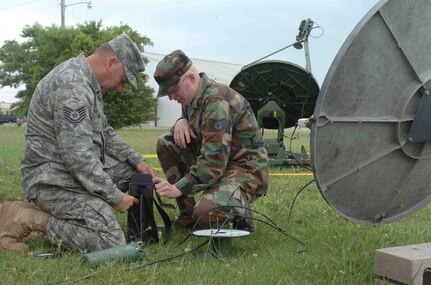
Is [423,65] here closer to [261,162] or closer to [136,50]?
[261,162]

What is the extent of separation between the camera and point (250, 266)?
3.58 meters

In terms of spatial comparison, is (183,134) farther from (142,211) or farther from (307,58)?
(307,58)

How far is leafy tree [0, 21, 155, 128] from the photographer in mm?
36000

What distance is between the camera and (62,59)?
129 ft

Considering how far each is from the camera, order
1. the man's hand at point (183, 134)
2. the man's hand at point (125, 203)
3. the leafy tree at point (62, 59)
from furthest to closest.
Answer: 1. the leafy tree at point (62, 59)
2. the man's hand at point (183, 134)
3. the man's hand at point (125, 203)

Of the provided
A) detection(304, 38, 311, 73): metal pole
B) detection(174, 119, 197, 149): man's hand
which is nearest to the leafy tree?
detection(304, 38, 311, 73): metal pole

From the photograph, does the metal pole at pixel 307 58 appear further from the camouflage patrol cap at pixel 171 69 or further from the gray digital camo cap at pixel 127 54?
the gray digital camo cap at pixel 127 54

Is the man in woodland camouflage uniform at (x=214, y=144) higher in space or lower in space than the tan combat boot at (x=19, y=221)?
higher

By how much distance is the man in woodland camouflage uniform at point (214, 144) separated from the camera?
4180 millimetres

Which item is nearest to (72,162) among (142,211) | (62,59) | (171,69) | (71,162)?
(71,162)

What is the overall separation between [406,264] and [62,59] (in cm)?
3861

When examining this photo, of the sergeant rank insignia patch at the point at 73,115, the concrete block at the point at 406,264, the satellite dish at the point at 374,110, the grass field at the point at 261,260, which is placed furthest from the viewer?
the sergeant rank insignia patch at the point at 73,115

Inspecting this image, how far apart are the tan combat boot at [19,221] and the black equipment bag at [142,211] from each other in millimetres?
613

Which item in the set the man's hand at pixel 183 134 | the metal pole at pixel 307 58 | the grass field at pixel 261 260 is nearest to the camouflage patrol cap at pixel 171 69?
the man's hand at pixel 183 134
